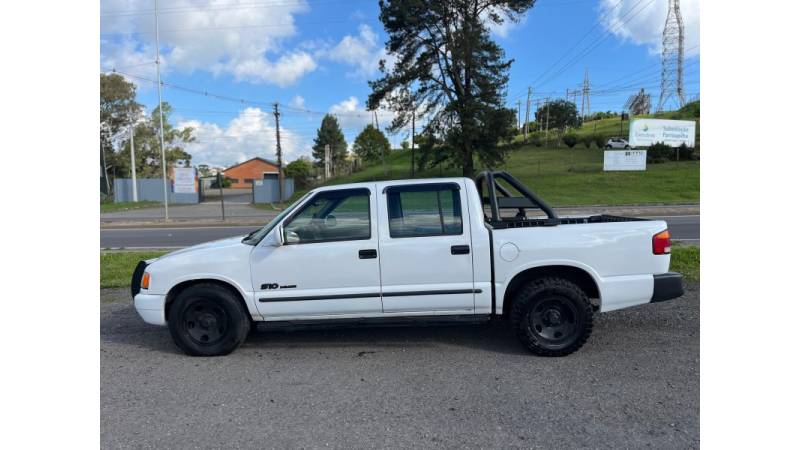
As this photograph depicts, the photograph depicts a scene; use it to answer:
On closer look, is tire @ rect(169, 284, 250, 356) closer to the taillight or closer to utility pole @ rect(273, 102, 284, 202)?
the taillight

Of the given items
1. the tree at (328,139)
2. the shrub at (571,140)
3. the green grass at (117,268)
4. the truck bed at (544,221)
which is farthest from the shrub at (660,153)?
the tree at (328,139)

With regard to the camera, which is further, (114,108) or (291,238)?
(114,108)

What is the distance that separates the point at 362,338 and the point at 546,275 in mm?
1982

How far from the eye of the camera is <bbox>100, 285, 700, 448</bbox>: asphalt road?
3088 millimetres

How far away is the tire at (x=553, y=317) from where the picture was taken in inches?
171

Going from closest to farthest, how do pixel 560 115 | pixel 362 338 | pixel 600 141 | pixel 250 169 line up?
pixel 362 338
pixel 600 141
pixel 560 115
pixel 250 169

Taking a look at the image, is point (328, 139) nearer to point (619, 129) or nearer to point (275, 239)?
point (619, 129)

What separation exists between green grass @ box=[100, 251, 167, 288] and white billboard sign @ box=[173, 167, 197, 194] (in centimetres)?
2699

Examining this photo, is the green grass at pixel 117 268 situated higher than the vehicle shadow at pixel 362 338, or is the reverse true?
the green grass at pixel 117 268

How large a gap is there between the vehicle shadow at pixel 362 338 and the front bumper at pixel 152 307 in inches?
16.5

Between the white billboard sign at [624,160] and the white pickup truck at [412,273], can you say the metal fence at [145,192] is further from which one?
the white pickup truck at [412,273]

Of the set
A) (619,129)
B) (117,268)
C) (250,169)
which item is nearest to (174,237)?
(117,268)

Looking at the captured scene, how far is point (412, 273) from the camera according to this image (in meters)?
4.37

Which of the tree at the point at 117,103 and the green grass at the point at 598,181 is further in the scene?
the tree at the point at 117,103
